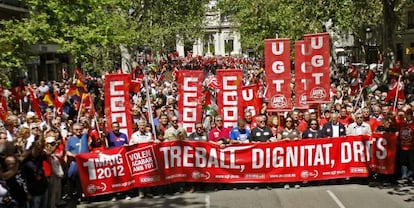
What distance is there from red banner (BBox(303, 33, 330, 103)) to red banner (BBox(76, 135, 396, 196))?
5.35 feet

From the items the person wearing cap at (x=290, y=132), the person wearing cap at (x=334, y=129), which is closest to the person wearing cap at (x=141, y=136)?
the person wearing cap at (x=290, y=132)

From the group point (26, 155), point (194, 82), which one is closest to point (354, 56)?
point (194, 82)

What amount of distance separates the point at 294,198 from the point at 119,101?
14.2 feet

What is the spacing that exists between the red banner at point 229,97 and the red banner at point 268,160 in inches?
80.8

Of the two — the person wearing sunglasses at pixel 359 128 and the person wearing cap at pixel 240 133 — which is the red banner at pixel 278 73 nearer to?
the person wearing cap at pixel 240 133

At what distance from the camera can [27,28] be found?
73.3 ft

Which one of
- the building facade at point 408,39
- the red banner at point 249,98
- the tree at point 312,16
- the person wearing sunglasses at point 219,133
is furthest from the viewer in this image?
the building facade at point 408,39

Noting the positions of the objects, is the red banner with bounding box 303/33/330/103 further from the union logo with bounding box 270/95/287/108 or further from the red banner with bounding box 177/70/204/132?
the red banner with bounding box 177/70/204/132

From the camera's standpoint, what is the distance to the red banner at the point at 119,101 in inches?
524

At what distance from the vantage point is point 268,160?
494 inches

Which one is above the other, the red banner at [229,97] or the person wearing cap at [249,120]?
the red banner at [229,97]

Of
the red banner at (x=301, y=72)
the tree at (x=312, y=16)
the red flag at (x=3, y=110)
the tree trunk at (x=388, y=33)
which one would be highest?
the tree at (x=312, y=16)

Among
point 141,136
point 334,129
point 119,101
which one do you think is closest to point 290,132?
point 334,129

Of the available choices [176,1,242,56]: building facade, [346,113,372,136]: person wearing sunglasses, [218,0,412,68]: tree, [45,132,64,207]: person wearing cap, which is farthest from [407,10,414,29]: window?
[176,1,242,56]: building facade
